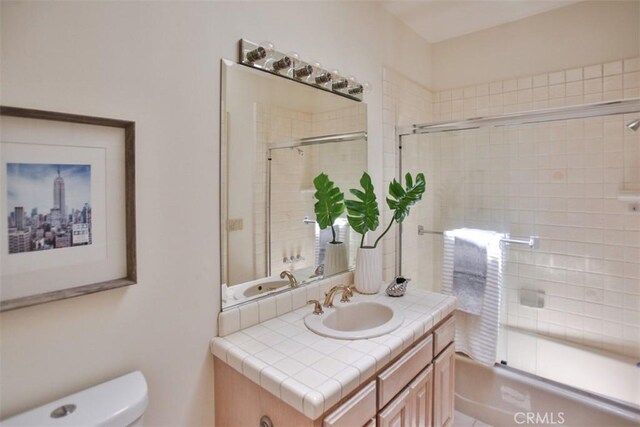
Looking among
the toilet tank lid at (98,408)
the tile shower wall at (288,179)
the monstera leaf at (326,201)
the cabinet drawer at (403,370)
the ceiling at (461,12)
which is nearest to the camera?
the toilet tank lid at (98,408)

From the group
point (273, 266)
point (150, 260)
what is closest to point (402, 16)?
point (273, 266)

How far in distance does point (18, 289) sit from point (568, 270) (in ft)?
9.22

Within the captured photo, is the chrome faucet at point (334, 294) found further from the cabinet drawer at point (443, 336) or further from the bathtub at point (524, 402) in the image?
the bathtub at point (524, 402)

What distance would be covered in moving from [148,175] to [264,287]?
67cm

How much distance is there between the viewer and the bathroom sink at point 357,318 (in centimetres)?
138

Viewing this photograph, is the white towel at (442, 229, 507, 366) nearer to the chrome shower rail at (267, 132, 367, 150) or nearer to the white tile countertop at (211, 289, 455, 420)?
the white tile countertop at (211, 289, 455, 420)

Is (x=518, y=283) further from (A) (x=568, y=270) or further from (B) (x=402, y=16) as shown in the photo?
(B) (x=402, y=16)

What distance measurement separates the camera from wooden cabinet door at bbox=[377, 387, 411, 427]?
119 cm

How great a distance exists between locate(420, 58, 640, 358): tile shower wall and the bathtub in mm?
537

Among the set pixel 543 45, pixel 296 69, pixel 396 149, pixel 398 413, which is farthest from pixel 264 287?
pixel 543 45

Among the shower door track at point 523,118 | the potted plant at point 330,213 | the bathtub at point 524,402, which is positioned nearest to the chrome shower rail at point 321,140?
the potted plant at point 330,213

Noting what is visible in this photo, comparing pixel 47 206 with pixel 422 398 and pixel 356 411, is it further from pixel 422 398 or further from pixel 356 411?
pixel 422 398

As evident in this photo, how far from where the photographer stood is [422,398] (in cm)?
146

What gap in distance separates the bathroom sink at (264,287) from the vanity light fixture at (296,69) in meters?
0.92
